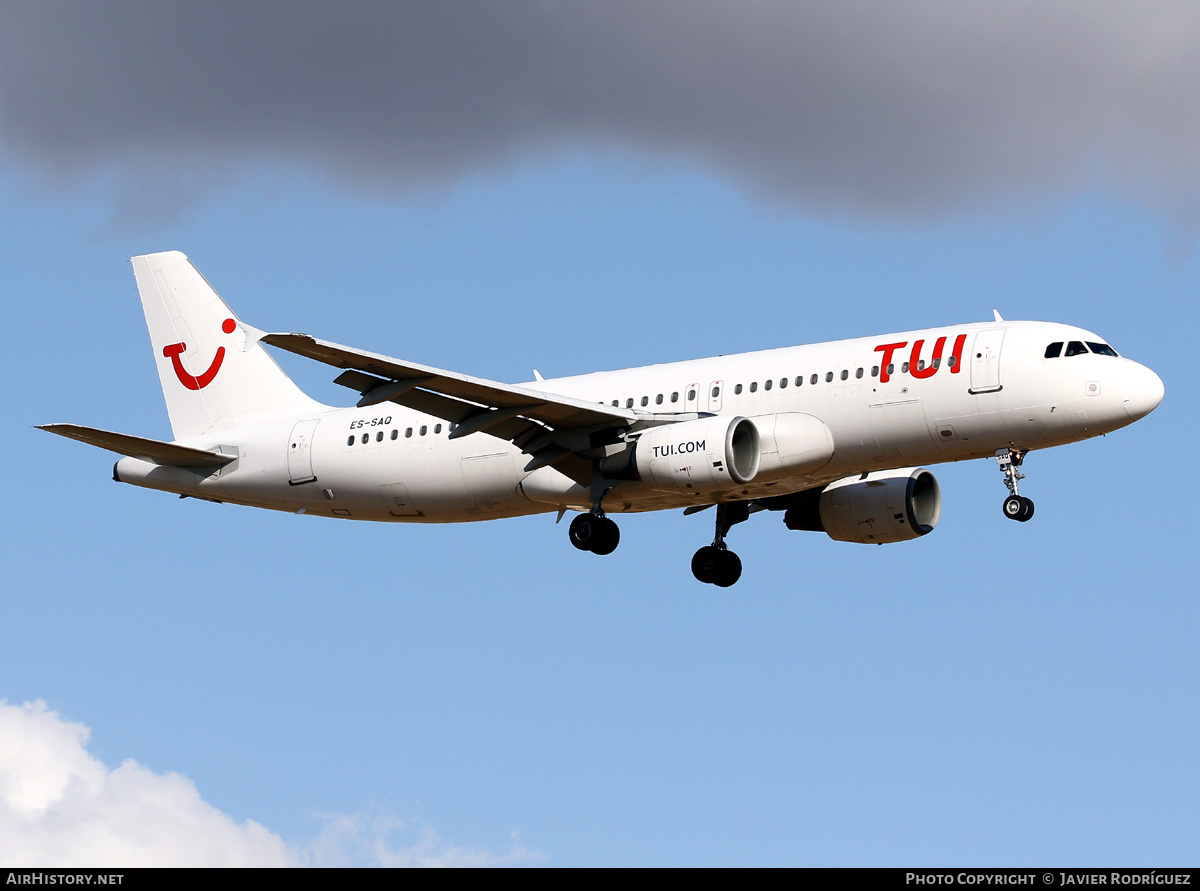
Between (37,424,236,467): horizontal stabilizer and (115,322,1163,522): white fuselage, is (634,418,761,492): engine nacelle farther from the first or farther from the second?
(37,424,236,467): horizontal stabilizer

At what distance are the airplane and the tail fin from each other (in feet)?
0.31

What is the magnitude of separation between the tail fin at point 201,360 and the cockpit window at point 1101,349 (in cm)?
2083

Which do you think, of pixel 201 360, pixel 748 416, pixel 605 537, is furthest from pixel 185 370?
pixel 748 416

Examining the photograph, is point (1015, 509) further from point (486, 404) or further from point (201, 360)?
point (201, 360)

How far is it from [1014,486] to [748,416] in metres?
6.26

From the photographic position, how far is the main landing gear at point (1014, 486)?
38.1 meters

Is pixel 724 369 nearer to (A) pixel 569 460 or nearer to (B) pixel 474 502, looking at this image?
(A) pixel 569 460

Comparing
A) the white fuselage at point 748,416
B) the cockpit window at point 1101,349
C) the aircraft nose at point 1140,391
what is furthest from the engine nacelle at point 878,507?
the aircraft nose at point 1140,391

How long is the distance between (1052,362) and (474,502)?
14.6 metres

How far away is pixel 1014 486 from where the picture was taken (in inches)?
1511

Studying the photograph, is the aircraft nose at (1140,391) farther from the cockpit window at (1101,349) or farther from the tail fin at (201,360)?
the tail fin at (201,360)

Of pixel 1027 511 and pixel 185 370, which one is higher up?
pixel 185 370

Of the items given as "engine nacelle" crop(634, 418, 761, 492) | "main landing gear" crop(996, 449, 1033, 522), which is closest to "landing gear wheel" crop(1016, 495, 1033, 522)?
"main landing gear" crop(996, 449, 1033, 522)

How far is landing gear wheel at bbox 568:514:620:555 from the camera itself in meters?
41.0
